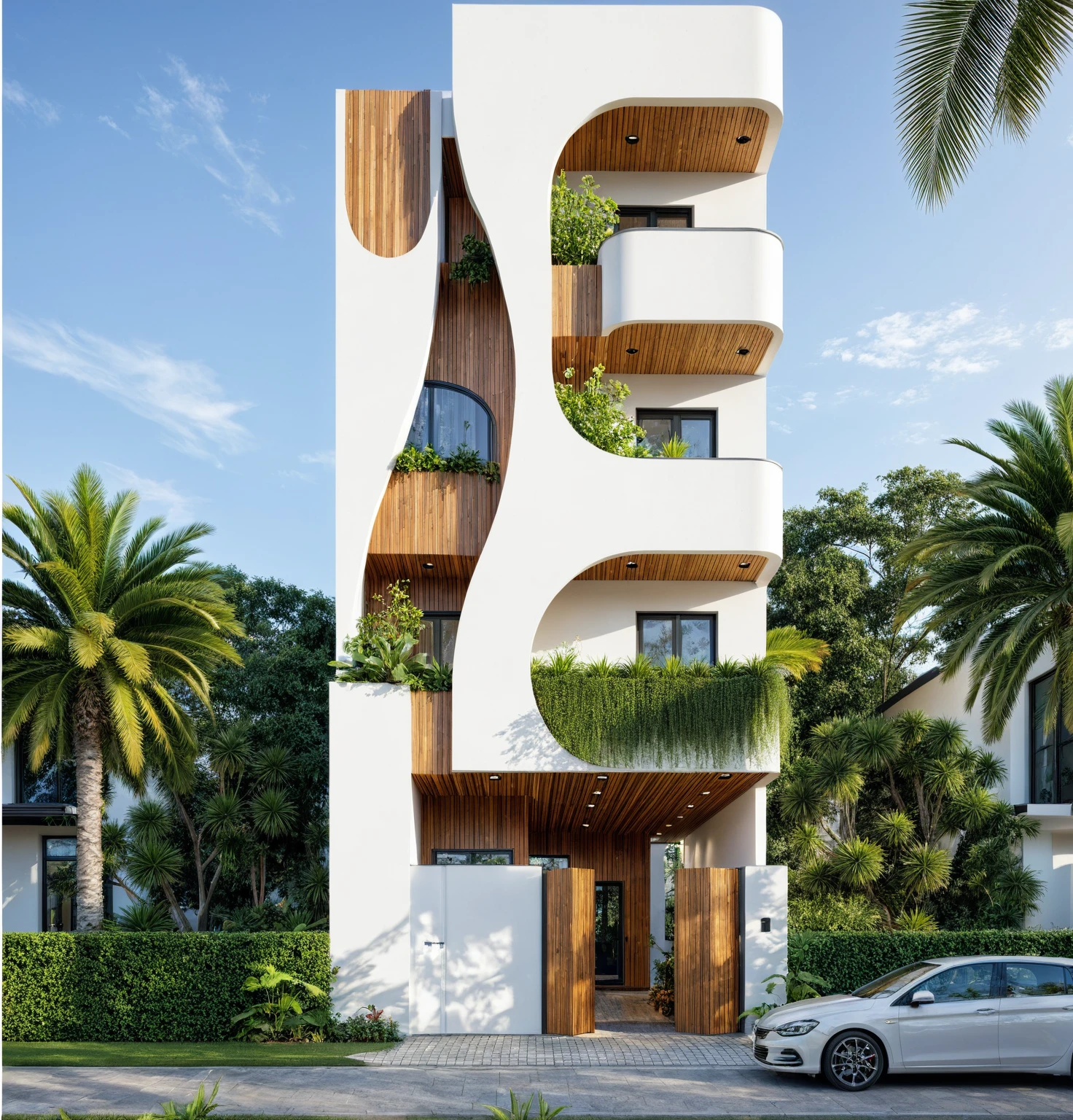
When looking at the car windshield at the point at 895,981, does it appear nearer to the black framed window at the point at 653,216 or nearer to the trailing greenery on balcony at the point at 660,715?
the trailing greenery on balcony at the point at 660,715

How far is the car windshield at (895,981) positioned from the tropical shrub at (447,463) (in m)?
10.2

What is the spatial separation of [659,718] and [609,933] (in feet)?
36.5

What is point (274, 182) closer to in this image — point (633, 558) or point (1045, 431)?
point (633, 558)

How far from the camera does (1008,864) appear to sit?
2381cm

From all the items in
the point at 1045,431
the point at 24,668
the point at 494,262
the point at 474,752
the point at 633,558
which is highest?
the point at 494,262

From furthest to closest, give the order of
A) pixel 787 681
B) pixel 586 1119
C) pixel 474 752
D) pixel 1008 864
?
1. pixel 787 681
2. pixel 1008 864
3. pixel 474 752
4. pixel 586 1119

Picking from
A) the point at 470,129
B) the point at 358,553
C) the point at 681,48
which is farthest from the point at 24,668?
the point at 681,48

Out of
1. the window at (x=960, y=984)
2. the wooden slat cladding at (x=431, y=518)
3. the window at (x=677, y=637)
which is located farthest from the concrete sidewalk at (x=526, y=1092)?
the wooden slat cladding at (x=431, y=518)

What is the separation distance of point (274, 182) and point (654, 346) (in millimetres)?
7228

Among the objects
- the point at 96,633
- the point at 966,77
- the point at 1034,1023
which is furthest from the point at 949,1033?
the point at 96,633

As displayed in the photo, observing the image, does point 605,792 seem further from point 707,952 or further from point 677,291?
point 677,291

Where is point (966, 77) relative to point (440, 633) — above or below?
above

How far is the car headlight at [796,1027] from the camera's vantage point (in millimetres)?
13500

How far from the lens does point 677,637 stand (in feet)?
68.6
